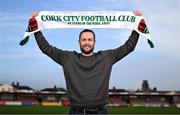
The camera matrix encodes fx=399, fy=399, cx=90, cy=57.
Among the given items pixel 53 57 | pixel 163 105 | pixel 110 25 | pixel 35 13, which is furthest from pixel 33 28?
pixel 163 105

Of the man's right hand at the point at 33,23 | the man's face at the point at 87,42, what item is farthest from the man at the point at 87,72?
the man's right hand at the point at 33,23

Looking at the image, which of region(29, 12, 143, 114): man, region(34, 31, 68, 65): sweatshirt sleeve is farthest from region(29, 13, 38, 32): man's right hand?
region(29, 12, 143, 114): man

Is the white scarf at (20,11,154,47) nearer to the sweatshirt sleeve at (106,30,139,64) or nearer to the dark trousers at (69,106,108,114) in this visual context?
the sweatshirt sleeve at (106,30,139,64)

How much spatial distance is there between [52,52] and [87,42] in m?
0.54

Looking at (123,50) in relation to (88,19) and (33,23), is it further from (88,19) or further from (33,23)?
(33,23)

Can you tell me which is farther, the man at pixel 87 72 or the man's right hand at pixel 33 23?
the man's right hand at pixel 33 23

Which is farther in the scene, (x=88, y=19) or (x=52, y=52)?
(x=88, y=19)

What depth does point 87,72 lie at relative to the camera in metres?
5.05

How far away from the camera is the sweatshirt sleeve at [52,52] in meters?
5.21

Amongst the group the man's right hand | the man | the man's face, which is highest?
the man's right hand

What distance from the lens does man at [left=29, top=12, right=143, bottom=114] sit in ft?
16.1

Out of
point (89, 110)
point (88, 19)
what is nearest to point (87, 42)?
point (89, 110)

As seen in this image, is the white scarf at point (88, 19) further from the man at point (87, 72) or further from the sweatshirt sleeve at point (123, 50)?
the man at point (87, 72)

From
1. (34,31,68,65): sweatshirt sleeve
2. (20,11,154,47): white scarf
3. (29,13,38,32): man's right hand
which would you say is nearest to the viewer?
(34,31,68,65): sweatshirt sleeve
